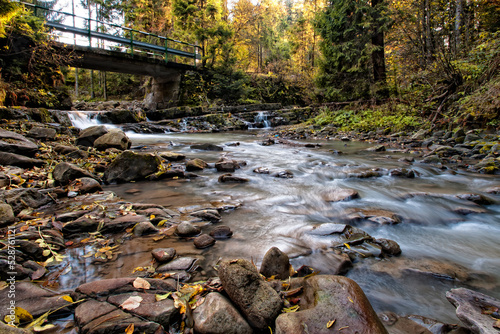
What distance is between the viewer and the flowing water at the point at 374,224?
2.08 metres

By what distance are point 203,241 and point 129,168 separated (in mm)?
2980

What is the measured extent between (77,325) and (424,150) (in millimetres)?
9451

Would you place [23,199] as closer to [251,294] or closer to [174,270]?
[174,270]

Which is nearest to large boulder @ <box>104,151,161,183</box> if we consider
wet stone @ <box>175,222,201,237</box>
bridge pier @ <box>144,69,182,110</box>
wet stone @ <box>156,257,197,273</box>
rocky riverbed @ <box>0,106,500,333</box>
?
rocky riverbed @ <box>0,106,500,333</box>

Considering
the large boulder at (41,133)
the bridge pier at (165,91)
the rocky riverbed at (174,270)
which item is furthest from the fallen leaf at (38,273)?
the bridge pier at (165,91)

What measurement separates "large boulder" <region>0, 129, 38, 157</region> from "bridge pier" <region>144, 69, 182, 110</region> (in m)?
14.5

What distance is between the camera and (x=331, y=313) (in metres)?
1.47

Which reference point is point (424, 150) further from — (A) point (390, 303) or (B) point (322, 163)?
(A) point (390, 303)

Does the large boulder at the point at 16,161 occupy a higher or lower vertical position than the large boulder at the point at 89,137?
lower

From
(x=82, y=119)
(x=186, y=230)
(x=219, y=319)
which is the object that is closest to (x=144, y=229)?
(x=186, y=230)

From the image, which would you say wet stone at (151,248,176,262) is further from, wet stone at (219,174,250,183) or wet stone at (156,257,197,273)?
wet stone at (219,174,250,183)

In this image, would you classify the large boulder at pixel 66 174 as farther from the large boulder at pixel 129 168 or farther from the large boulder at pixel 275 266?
the large boulder at pixel 275 266

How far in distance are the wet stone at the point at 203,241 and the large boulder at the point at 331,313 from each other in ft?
3.74

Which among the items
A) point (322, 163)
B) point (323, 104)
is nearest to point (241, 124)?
point (323, 104)
